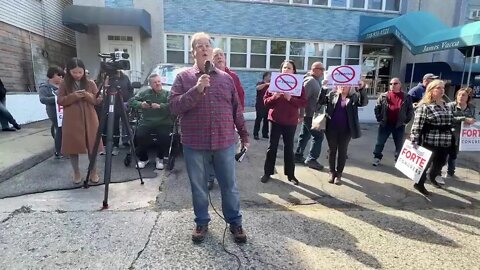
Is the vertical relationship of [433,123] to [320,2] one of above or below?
below

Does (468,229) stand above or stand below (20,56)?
below

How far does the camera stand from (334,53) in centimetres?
1563

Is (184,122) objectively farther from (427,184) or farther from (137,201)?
(427,184)

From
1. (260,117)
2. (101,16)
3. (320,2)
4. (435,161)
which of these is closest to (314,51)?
(320,2)

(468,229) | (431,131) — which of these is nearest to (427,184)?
(431,131)

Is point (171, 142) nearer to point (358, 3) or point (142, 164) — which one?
point (142, 164)

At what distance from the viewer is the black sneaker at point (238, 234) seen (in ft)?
A: 10.3

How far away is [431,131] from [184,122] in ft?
12.1

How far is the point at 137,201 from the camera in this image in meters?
4.15

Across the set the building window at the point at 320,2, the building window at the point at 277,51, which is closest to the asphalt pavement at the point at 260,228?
the building window at the point at 277,51

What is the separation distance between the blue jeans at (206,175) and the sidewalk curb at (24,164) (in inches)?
136

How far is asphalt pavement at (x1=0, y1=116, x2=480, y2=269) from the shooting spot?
2.88 meters

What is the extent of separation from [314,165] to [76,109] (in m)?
3.92

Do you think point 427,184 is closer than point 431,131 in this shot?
No
